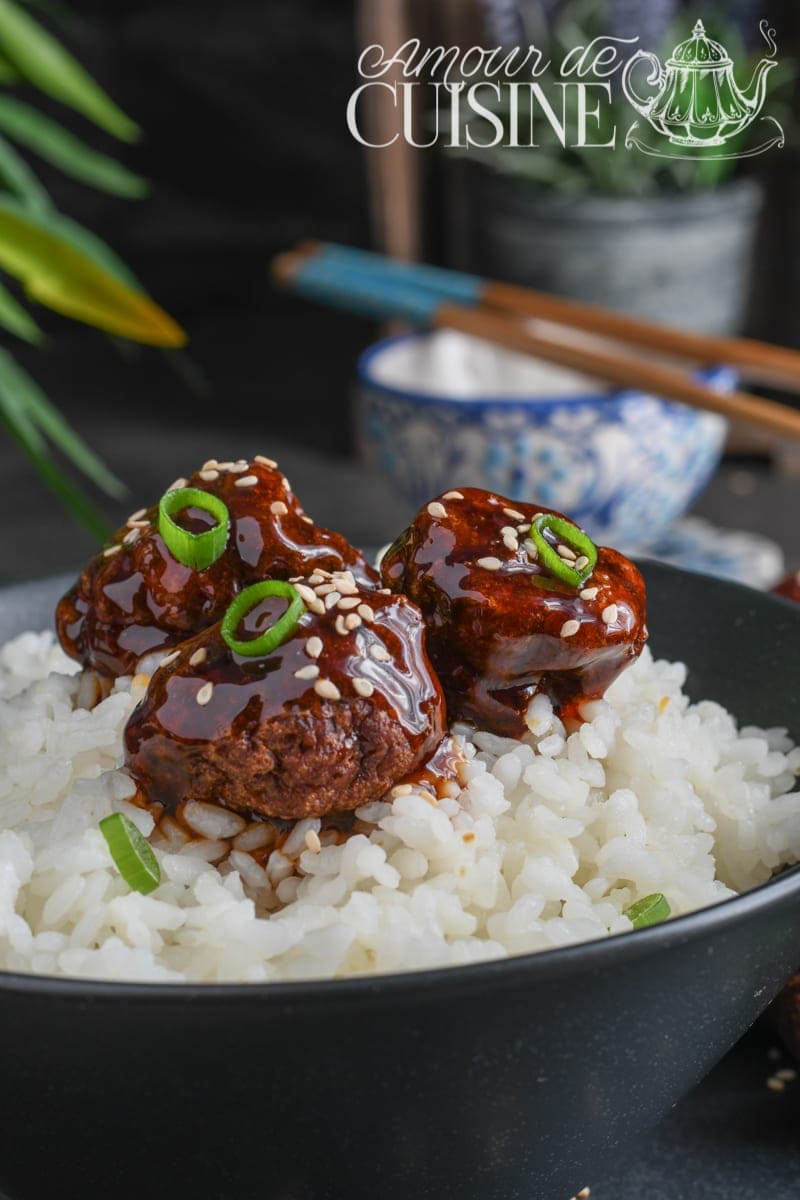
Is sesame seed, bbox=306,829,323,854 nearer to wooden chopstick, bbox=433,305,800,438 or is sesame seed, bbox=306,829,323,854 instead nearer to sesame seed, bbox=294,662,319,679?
sesame seed, bbox=294,662,319,679

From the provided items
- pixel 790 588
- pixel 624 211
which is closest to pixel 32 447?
pixel 790 588

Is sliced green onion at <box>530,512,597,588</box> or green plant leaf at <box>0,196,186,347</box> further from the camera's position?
green plant leaf at <box>0,196,186,347</box>

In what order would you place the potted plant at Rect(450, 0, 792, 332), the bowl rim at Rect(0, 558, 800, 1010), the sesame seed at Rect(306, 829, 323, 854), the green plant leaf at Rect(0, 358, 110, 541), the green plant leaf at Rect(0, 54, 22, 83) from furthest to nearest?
the potted plant at Rect(450, 0, 792, 332)
the green plant leaf at Rect(0, 54, 22, 83)
the green plant leaf at Rect(0, 358, 110, 541)
the sesame seed at Rect(306, 829, 323, 854)
the bowl rim at Rect(0, 558, 800, 1010)

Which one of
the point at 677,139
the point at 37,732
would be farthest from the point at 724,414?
the point at 37,732

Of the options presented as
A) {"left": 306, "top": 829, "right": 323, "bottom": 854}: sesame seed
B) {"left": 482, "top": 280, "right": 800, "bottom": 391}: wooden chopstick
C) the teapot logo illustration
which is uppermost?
the teapot logo illustration

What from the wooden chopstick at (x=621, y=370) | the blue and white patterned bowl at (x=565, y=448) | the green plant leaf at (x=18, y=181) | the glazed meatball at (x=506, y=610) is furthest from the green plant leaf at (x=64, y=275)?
the glazed meatball at (x=506, y=610)

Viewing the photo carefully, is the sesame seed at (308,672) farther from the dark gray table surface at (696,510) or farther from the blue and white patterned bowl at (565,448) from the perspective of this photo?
the blue and white patterned bowl at (565,448)

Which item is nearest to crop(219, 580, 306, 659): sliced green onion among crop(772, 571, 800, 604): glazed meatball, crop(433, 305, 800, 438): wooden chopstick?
crop(772, 571, 800, 604): glazed meatball

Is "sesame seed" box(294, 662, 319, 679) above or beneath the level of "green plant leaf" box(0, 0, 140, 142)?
beneath
